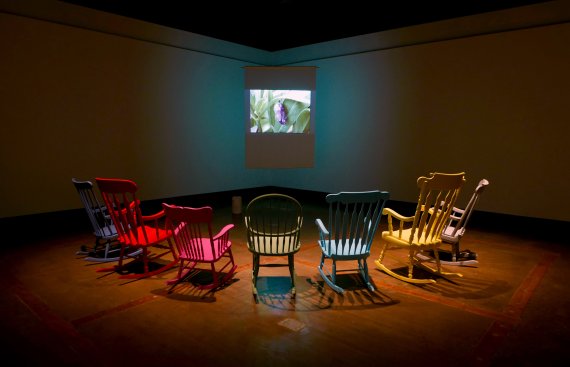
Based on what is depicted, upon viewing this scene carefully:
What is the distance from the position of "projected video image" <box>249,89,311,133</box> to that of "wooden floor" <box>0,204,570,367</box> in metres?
4.17

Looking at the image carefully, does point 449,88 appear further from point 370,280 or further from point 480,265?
point 370,280

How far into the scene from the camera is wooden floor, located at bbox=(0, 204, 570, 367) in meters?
2.45

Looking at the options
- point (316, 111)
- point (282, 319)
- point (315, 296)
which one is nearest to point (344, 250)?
point (315, 296)

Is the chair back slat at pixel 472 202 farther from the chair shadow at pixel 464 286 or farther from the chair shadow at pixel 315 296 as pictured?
the chair shadow at pixel 315 296

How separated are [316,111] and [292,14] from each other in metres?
2.17

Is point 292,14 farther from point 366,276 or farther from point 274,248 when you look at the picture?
point 366,276

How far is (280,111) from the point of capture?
7.71 meters

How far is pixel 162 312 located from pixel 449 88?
19.5 ft

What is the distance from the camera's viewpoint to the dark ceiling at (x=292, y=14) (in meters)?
6.11

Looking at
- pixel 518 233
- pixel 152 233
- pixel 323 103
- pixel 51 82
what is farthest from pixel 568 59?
pixel 51 82

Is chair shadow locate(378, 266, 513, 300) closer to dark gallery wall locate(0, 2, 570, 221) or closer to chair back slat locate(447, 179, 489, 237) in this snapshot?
chair back slat locate(447, 179, 489, 237)

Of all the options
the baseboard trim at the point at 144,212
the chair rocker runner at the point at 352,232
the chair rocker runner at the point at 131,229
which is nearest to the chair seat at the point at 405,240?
the chair rocker runner at the point at 352,232

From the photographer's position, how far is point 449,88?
6.50m

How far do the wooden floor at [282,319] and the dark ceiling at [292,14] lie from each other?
4312 millimetres
